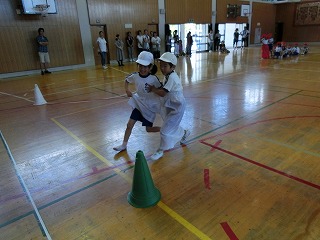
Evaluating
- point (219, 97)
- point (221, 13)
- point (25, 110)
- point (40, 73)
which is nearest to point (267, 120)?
point (219, 97)

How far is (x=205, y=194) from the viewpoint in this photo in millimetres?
2371

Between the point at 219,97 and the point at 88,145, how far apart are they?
3501mm

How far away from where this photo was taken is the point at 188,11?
17.1m

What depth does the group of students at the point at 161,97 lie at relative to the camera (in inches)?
108

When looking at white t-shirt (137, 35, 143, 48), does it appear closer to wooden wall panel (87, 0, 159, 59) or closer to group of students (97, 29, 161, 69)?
group of students (97, 29, 161, 69)

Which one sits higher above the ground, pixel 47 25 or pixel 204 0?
pixel 204 0

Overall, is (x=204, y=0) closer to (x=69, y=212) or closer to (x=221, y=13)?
(x=221, y=13)

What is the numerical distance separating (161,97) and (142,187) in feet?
3.93

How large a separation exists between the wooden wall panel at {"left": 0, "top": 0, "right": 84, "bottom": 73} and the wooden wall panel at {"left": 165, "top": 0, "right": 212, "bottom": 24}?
258 inches

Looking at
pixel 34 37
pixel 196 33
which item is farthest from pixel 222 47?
pixel 34 37

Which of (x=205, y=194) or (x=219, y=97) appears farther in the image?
(x=219, y=97)

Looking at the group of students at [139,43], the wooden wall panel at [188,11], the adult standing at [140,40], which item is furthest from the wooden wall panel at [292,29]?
the adult standing at [140,40]

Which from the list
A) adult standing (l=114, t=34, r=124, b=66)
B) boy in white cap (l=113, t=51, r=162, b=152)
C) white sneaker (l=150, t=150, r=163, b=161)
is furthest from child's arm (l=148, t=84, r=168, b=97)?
adult standing (l=114, t=34, r=124, b=66)

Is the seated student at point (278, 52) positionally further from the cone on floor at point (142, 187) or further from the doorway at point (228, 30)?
the cone on floor at point (142, 187)
